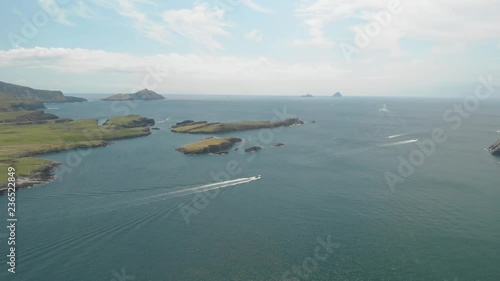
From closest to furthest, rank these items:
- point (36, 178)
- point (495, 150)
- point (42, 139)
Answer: point (36, 178), point (495, 150), point (42, 139)

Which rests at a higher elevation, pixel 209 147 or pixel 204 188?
pixel 209 147

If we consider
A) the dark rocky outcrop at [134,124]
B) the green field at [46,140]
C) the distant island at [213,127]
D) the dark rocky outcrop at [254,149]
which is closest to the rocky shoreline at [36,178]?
the green field at [46,140]

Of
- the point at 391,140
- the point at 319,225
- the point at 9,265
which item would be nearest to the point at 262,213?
the point at 319,225

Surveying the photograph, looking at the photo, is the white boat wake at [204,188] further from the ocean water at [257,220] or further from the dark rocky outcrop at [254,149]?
the dark rocky outcrop at [254,149]

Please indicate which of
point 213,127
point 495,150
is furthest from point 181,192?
point 495,150

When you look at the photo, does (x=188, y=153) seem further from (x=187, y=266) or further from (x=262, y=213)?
(x=187, y=266)

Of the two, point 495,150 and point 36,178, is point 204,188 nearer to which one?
point 36,178

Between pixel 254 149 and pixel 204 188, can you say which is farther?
pixel 254 149

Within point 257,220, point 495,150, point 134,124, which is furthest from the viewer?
point 134,124

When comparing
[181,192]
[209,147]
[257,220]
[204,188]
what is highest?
[209,147]
